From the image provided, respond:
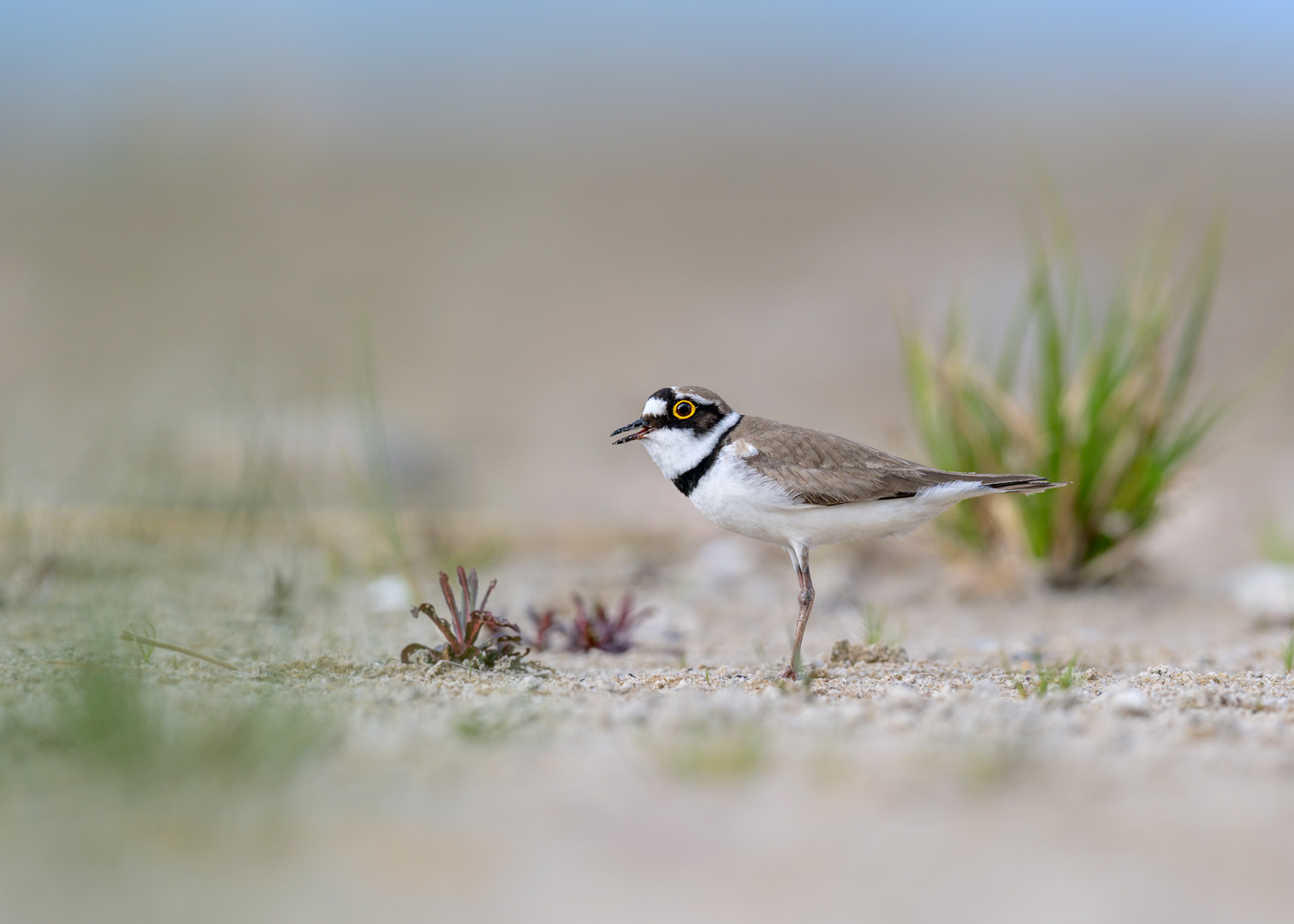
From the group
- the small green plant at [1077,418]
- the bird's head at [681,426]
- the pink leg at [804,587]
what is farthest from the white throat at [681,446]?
the small green plant at [1077,418]

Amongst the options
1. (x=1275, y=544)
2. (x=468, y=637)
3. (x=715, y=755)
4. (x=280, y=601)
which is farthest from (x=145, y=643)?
(x=1275, y=544)

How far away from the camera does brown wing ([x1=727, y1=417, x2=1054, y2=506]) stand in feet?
11.8

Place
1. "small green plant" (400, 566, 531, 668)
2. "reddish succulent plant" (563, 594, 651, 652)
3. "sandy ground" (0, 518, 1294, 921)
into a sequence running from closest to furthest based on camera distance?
"sandy ground" (0, 518, 1294, 921) → "small green plant" (400, 566, 531, 668) → "reddish succulent plant" (563, 594, 651, 652)

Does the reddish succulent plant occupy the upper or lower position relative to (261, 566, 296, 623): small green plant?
lower

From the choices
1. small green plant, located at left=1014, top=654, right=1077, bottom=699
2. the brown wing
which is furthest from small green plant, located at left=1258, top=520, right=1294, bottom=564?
small green plant, located at left=1014, top=654, right=1077, bottom=699

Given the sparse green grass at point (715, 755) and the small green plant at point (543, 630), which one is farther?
the small green plant at point (543, 630)

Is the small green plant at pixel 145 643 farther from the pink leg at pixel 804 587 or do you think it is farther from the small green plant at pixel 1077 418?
the small green plant at pixel 1077 418

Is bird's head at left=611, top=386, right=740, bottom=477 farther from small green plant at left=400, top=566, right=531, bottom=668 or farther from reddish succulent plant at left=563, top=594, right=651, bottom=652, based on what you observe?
small green plant at left=400, top=566, right=531, bottom=668

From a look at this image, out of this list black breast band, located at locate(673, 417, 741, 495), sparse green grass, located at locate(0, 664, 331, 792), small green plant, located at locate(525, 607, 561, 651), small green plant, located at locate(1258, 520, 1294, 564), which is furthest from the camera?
small green plant, located at locate(1258, 520, 1294, 564)

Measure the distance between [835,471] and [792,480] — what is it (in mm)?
156

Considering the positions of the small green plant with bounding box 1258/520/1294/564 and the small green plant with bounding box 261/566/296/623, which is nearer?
the small green plant with bounding box 261/566/296/623

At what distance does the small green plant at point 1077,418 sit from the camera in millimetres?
5328

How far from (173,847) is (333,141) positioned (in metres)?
25.7

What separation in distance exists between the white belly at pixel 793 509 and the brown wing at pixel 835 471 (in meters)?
0.03
